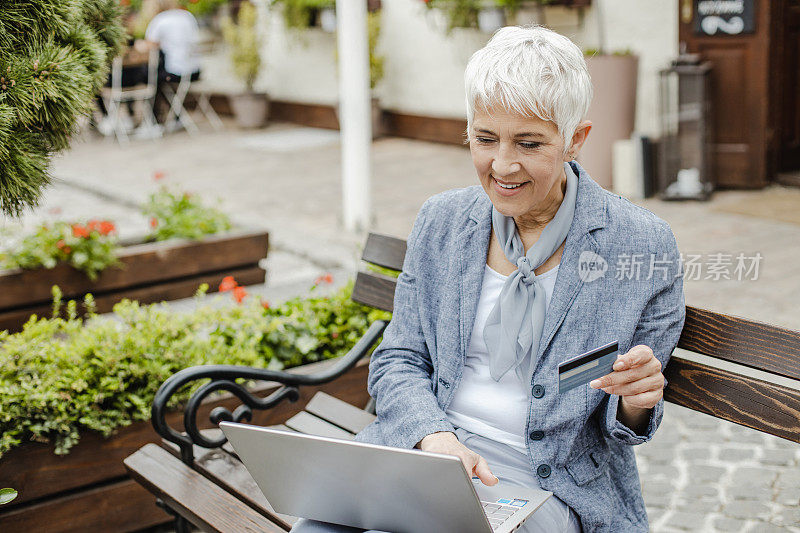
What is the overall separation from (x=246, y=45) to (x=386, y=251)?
9.66 m

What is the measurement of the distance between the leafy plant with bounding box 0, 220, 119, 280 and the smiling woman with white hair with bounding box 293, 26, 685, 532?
2.87 metres

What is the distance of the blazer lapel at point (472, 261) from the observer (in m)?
2.17

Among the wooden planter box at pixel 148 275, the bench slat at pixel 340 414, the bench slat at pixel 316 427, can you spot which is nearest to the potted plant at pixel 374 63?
the wooden planter box at pixel 148 275

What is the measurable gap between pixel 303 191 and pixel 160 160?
2735 mm

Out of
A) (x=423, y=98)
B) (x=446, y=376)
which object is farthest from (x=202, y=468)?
(x=423, y=98)

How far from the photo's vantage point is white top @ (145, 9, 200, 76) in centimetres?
1155

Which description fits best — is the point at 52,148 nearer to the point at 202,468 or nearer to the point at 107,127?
the point at 202,468

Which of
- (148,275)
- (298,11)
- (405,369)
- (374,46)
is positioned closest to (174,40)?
(298,11)

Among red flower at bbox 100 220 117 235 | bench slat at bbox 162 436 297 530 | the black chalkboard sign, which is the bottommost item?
bench slat at bbox 162 436 297 530

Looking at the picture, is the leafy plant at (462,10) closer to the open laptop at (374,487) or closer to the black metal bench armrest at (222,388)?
the black metal bench armrest at (222,388)

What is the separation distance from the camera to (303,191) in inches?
332

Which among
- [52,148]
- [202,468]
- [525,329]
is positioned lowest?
[202,468]

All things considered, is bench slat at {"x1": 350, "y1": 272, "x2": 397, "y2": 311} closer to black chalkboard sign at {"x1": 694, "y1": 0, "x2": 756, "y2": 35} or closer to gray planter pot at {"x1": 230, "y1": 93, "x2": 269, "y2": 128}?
black chalkboard sign at {"x1": 694, "y1": 0, "x2": 756, "y2": 35}

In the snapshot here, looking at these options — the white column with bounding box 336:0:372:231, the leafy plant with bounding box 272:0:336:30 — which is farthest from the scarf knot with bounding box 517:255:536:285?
the leafy plant with bounding box 272:0:336:30
